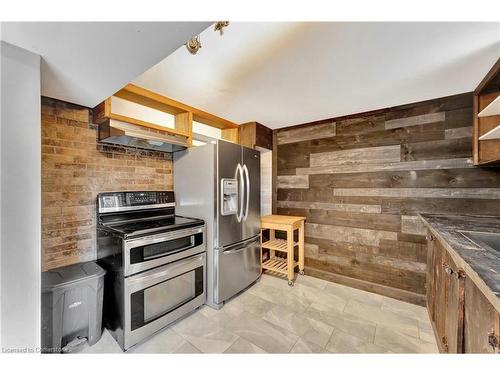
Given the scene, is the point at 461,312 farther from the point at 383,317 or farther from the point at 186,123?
the point at 186,123

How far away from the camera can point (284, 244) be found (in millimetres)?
2865

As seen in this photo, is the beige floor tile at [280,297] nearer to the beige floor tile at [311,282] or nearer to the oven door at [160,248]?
the beige floor tile at [311,282]

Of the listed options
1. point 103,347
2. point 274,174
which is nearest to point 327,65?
point 274,174

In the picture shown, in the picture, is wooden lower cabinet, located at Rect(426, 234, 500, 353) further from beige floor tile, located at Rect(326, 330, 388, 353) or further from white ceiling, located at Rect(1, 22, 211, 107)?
white ceiling, located at Rect(1, 22, 211, 107)

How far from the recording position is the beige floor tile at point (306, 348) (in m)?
1.56

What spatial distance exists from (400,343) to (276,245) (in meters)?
1.53

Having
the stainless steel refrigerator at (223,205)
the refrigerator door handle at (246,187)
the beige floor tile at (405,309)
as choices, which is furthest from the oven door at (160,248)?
the beige floor tile at (405,309)

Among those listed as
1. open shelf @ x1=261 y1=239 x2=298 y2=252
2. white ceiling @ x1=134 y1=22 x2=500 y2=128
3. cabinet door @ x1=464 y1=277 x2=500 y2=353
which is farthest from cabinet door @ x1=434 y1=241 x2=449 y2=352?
open shelf @ x1=261 y1=239 x2=298 y2=252

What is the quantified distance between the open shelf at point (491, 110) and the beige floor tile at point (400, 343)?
6.23 feet

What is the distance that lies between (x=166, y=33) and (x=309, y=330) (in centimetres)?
232

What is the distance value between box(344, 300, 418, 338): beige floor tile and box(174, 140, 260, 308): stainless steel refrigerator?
115cm

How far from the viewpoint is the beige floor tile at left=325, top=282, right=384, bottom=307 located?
7.43 feet
